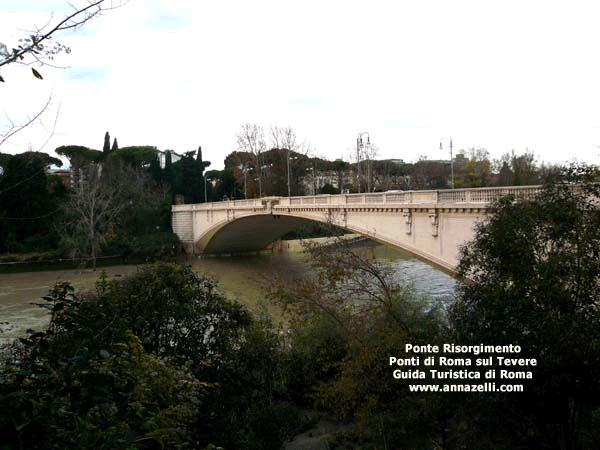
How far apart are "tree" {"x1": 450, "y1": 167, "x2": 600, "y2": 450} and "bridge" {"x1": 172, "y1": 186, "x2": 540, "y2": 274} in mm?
1014

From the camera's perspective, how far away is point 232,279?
27.8 metres

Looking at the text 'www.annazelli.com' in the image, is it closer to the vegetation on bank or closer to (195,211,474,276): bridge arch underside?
the vegetation on bank

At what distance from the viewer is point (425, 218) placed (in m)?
15.2

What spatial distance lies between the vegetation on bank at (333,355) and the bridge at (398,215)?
1527 millimetres

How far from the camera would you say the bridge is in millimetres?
13055

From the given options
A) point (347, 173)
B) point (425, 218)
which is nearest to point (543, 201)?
point (425, 218)

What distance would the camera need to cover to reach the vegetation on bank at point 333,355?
125 inches

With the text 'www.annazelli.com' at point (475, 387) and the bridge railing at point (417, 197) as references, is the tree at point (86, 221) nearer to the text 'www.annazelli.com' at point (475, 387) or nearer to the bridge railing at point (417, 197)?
the bridge railing at point (417, 197)

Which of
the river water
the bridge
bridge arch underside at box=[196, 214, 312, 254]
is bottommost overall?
the river water

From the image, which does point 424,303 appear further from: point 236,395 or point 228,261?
point 228,261

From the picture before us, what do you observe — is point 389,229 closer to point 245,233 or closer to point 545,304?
point 545,304

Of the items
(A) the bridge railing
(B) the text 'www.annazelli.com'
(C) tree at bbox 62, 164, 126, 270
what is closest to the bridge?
(A) the bridge railing

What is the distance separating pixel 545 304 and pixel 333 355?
4972 mm

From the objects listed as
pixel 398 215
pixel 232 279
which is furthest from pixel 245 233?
pixel 398 215
